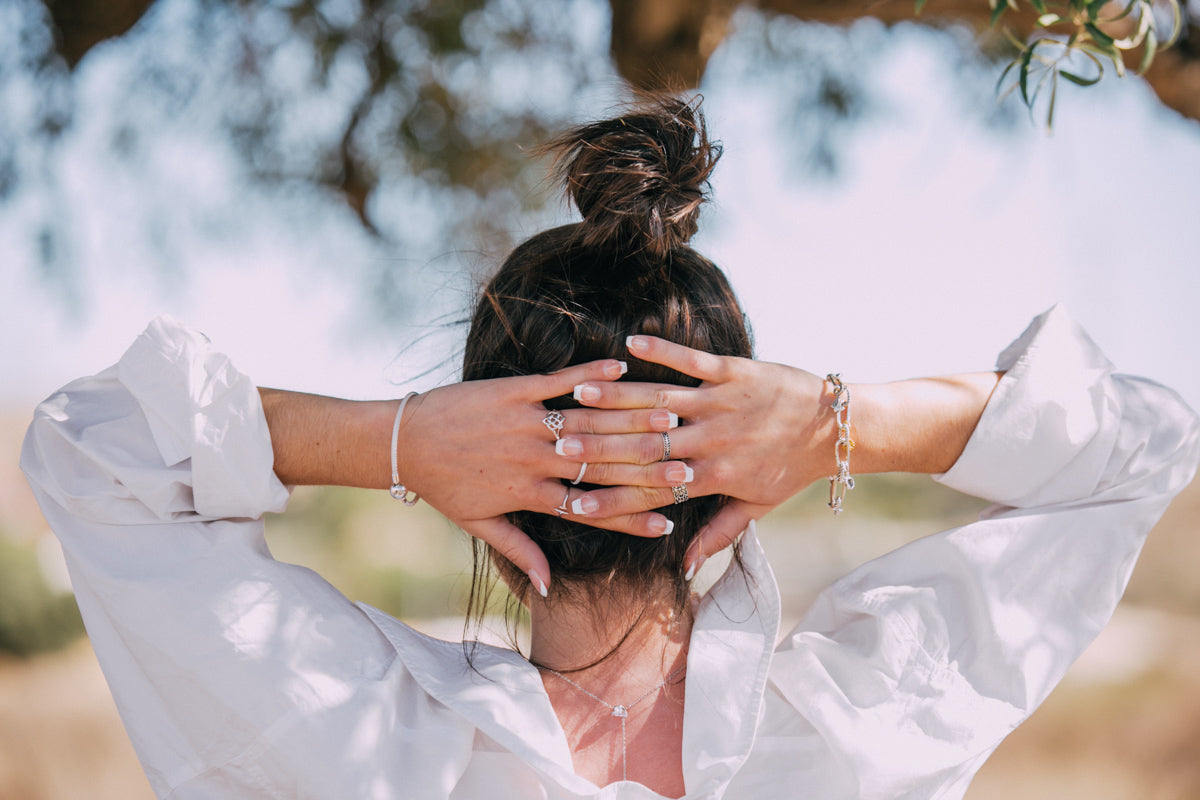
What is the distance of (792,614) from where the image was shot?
830 cm

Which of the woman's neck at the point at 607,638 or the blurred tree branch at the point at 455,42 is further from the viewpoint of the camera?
the blurred tree branch at the point at 455,42

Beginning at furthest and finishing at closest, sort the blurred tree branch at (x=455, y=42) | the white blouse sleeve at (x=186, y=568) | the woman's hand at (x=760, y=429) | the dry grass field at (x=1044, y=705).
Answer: the dry grass field at (x=1044, y=705)
the blurred tree branch at (x=455, y=42)
the woman's hand at (x=760, y=429)
the white blouse sleeve at (x=186, y=568)

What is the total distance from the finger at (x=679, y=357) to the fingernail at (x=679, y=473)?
0.36 ft

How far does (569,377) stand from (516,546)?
9.3 inches

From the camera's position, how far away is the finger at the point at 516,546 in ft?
3.47

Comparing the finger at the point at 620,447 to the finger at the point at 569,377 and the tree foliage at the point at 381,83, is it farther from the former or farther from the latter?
the tree foliage at the point at 381,83

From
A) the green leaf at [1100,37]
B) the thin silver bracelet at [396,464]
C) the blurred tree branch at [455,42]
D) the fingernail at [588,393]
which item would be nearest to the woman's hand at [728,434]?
the fingernail at [588,393]

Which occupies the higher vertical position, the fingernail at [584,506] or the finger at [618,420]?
the finger at [618,420]

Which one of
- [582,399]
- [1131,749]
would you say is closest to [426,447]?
[582,399]

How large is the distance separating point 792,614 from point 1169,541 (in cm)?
336

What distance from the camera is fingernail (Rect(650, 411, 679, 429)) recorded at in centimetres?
100

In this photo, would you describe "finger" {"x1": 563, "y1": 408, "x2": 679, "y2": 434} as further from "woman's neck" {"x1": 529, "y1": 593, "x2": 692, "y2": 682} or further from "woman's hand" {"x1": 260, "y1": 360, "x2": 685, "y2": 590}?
"woman's neck" {"x1": 529, "y1": 593, "x2": 692, "y2": 682}

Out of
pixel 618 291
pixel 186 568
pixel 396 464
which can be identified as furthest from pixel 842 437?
pixel 186 568

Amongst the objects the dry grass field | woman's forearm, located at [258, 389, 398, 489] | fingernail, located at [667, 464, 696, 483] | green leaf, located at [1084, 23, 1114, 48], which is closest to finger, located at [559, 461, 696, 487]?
fingernail, located at [667, 464, 696, 483]
